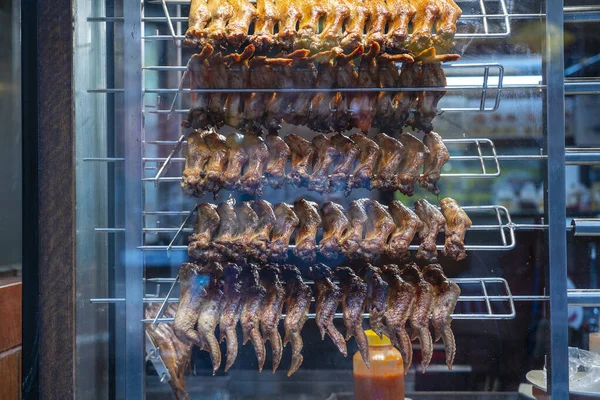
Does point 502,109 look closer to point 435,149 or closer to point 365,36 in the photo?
point 435,149

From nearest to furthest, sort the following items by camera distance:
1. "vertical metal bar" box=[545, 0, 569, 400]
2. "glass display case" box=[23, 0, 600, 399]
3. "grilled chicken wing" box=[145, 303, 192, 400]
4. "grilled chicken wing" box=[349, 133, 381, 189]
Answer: "glass display case" box=[23, 0, 600, 399], "vertical metal bar" box=[545, 0, 569, 400], "grilled chicken wing" box=[349, 133, 381, 189], "grilled chicken wing" box=[145, 303, 192, 400]

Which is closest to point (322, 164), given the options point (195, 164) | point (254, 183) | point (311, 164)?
point (311, 164)

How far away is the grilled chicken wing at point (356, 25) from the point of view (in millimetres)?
2596

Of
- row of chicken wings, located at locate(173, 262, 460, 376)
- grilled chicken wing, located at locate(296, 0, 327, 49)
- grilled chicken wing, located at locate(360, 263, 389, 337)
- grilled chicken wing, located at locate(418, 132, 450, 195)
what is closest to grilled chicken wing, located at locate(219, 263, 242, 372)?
row of chicken wings, located at locate(173, 262, 460, 376)

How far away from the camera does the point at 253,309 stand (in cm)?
267

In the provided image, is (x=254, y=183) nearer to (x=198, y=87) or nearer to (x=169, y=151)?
(x=198, y=87)

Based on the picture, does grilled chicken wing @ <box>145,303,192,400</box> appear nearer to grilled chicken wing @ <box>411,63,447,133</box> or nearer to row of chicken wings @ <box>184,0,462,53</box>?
row of chicken wings @ <box>184,0,462,53</box>

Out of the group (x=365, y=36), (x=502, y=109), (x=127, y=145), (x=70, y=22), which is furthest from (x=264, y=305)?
(x=502, y=109)

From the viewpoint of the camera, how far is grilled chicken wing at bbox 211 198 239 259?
8.63 feet

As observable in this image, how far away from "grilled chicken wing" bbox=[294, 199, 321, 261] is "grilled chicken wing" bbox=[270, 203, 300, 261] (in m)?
0.04

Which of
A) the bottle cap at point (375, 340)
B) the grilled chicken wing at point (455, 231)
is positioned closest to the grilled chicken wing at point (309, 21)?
the grilled chicken wing at point (455, 231)

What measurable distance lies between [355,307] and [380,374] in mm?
465

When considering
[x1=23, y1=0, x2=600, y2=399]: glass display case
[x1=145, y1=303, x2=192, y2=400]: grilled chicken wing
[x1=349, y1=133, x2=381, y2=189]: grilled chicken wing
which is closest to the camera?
[x1=23, y1=0, x2=600, y2=399]: glass display case

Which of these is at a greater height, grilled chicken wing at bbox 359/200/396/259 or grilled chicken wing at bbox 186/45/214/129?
grilled chicken wing at bbox 186/45/214/129
